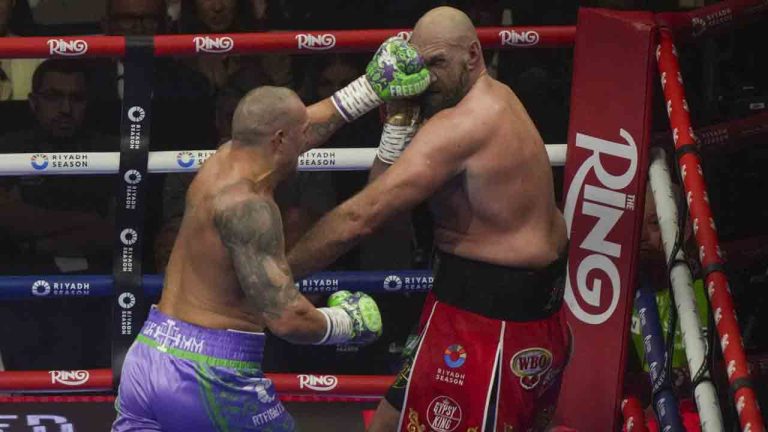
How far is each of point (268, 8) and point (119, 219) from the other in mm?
1206

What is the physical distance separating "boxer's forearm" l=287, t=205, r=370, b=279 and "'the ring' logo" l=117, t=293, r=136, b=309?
1.07 m

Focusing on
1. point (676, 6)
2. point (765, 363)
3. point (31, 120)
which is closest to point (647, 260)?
point (765, 363)

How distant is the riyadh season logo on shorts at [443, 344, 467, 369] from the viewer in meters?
3.46

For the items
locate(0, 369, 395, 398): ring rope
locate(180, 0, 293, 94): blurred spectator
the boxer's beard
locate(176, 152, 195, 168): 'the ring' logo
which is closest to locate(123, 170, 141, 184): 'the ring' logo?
locate(176, 152, 195, 168): 'the ring' logo

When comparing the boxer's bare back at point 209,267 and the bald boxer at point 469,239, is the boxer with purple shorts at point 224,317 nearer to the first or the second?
the boxer's bare back at point 209,267

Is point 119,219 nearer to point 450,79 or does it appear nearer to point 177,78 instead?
point 177,78

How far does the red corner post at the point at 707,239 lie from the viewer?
3.17m

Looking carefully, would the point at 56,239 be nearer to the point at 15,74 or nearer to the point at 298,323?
the point at 15,74

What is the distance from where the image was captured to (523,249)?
11.4ft

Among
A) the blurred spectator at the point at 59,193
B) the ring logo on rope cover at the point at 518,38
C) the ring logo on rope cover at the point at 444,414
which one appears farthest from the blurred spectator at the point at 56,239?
the ring logo on rope cover at the point at 444,414

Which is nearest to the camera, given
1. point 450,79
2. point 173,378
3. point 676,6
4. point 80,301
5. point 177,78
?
point 173,378

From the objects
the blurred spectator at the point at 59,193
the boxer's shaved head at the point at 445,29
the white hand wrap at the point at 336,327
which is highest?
the boxer's shaved head at the point at 445,29

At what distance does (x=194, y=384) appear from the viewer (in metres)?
3.28

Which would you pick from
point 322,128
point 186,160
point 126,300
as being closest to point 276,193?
point 186,160
